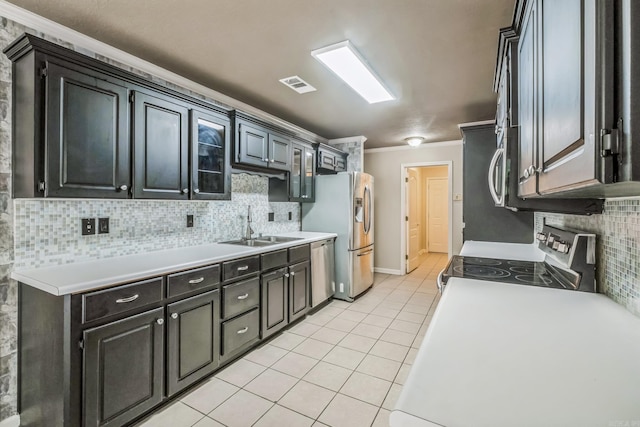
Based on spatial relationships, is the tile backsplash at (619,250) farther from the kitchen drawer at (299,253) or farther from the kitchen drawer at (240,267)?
the kitchen drawer at (299,253)

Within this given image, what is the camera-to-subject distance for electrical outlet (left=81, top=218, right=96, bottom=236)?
198cm

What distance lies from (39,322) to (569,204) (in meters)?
2.75

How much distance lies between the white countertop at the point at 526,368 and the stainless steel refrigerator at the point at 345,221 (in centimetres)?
288

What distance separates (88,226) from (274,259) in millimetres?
1455

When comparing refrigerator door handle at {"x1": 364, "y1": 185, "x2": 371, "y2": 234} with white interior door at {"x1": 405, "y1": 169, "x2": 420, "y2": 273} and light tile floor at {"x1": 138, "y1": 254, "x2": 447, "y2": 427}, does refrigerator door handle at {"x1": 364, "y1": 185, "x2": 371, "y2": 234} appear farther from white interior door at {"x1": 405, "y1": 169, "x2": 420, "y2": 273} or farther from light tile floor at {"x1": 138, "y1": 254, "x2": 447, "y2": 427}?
white interior door at {"x1": 405, "y1": 169, "x2": 420, "y2": 273}

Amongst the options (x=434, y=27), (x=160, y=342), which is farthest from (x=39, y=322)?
(x=434, y=27)

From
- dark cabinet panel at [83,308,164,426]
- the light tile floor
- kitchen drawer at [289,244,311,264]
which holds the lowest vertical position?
the light tile floor

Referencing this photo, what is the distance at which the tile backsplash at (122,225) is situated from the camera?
1.78 m

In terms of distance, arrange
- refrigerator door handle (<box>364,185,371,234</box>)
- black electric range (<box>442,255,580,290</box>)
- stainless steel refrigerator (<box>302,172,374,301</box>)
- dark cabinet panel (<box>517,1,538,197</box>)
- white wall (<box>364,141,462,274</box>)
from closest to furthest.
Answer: dark cabinet panel (<box>517,1,538,197</box>), black electric range (<box>442,255,580,290</box>), stainless steel refrigerator (<box>302,172,374,301</box>), refrigerator door handle (<box>364,185,371,234</box>), white wall (<box>364,141,462,274</box>)

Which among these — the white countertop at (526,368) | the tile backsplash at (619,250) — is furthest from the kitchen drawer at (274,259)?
the tile backsplash at (619,250)

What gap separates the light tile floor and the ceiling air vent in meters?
2.42

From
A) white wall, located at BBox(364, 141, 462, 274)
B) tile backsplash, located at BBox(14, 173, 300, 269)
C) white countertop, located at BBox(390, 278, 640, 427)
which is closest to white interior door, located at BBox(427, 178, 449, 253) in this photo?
white wall, located at BBox(364, 141, 462, 274)

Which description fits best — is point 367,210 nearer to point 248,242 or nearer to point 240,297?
point 248,242

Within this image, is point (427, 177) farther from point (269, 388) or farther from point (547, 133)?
point (547, 133)
